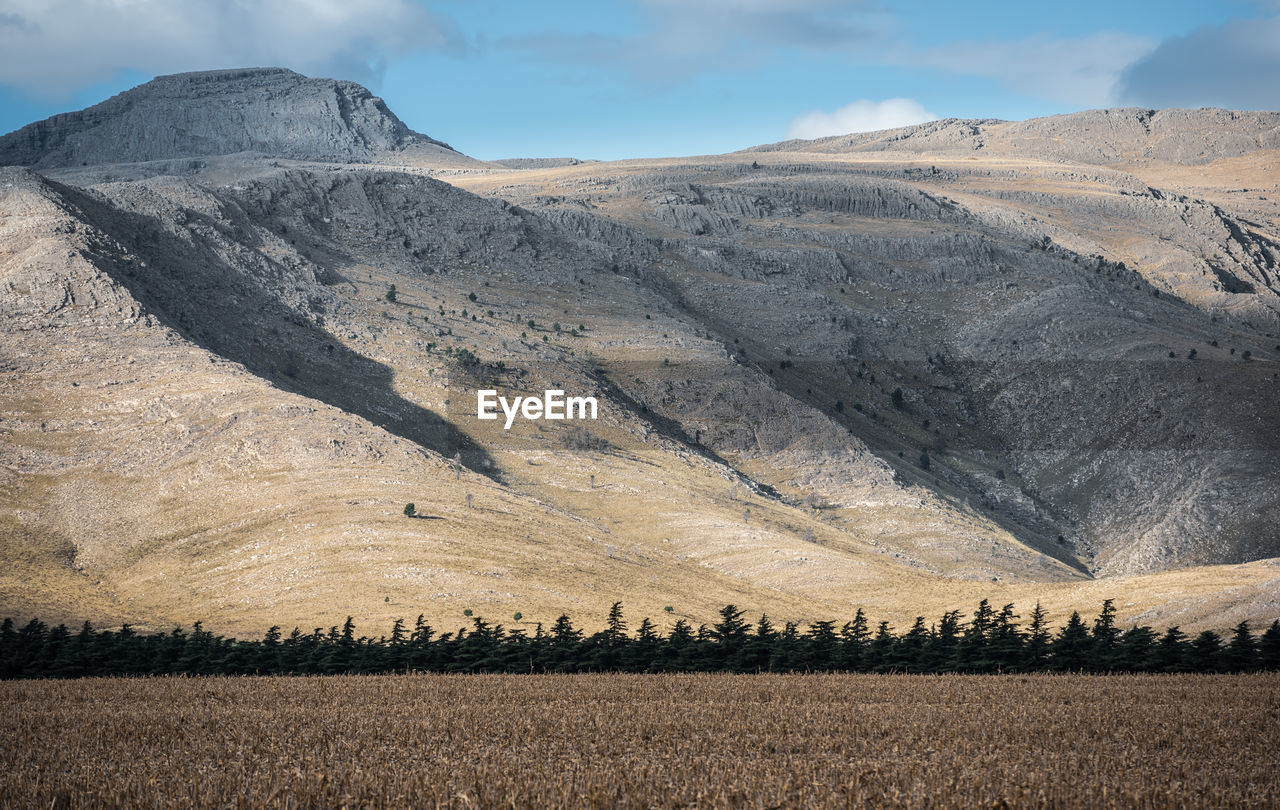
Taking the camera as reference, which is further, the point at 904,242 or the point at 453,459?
the point at 904,242

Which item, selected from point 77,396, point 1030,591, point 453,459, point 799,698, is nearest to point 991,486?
point 1030,591

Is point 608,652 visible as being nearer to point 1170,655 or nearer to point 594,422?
point 1170,655

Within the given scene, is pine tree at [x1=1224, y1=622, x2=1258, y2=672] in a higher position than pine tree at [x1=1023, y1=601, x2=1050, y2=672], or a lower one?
higher

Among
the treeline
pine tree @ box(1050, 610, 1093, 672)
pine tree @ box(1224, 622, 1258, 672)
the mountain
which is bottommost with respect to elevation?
the treeline

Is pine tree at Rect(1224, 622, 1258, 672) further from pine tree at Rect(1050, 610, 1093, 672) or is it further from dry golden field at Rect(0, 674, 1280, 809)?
dry golden field at Rect(0, 674, 1280, 809)

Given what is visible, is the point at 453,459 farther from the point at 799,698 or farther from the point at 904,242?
the point at 904,242

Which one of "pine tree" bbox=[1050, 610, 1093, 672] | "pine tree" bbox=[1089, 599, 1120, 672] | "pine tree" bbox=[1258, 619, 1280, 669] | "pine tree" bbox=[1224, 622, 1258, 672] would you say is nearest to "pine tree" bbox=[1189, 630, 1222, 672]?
"pine tree" bbox=[1224, 622, 1258, 672]

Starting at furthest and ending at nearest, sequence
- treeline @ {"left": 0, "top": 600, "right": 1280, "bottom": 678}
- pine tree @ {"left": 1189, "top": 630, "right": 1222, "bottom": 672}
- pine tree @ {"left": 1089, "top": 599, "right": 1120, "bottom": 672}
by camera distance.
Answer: treeline @ {"left": 0, "top": 600, "right": 1280, "bottom": 678} → pine tree @ {"left": 1089, "top": 599, "right": 1120, "bottom": 672} → pine tree @ {"left": 1189, "top": 630, "right": 1222, "bottom": 672}
